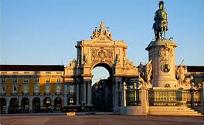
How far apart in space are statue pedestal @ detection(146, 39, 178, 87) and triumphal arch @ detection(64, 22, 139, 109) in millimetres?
54112

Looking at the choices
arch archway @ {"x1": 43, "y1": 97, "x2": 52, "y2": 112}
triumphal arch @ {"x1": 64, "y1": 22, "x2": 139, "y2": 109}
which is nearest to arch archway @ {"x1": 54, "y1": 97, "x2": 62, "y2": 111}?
arch archway @ {"x1": 43, "y1": 97, "x2": 52, "y2": 112}

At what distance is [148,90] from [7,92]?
66858mm

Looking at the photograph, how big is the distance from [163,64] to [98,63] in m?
59.7

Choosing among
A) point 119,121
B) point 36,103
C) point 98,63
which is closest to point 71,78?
point 98,63

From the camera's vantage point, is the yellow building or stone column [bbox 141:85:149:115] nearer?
stone column [bbox 141:85:149:115]

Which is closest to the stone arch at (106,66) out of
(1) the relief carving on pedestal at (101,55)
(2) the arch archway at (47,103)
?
(1) the relief carving on pedestal at (101,55)

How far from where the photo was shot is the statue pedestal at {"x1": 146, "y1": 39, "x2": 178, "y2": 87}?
46.7 m

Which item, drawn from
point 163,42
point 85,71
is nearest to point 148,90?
point 163,42

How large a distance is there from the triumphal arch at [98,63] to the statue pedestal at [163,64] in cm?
5411

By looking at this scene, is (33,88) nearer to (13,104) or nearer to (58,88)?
(58,88)

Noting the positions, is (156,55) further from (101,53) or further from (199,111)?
(101,53)

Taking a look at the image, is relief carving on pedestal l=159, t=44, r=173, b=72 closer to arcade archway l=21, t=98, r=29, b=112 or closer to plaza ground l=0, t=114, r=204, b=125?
plaza ground l=0, t=114, r=204, b=125

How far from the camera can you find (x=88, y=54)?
10538cm

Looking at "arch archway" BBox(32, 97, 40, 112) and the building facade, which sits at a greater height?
the building facade
